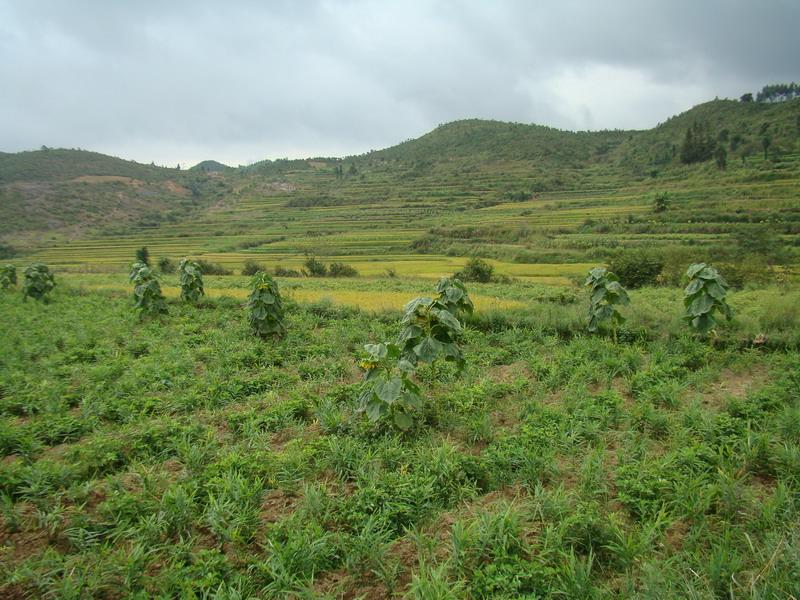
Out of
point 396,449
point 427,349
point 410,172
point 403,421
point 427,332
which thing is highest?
point 410,172

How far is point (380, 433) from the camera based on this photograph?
451cm

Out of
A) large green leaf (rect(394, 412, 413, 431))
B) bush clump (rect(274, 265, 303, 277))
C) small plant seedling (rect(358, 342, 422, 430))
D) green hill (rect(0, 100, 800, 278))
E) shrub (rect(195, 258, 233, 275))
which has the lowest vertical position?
bush clump (rect(274, 265, 303, 277))

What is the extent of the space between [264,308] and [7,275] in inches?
566

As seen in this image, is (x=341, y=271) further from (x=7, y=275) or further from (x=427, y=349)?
(x=427, y=349)

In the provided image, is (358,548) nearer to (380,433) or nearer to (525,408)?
(380,433)

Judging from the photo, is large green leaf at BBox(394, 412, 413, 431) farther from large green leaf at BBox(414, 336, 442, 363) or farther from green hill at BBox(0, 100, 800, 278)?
green hill at BBox(0, 100, 800, 278)

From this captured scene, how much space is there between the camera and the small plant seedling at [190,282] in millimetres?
11914

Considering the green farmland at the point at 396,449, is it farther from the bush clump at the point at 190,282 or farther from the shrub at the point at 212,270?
the shrub at the point at 212,270

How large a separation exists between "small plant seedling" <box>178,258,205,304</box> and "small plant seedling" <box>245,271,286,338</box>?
14.1 ft

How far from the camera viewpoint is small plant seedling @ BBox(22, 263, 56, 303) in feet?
41.5

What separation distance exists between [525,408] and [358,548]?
2.83 metres

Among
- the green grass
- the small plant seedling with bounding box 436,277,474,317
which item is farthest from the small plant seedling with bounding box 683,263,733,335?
the small plant seedling with bounding box 436,277,474,317

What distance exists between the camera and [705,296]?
23.1ft

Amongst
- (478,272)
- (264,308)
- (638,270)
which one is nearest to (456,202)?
(478,272)
